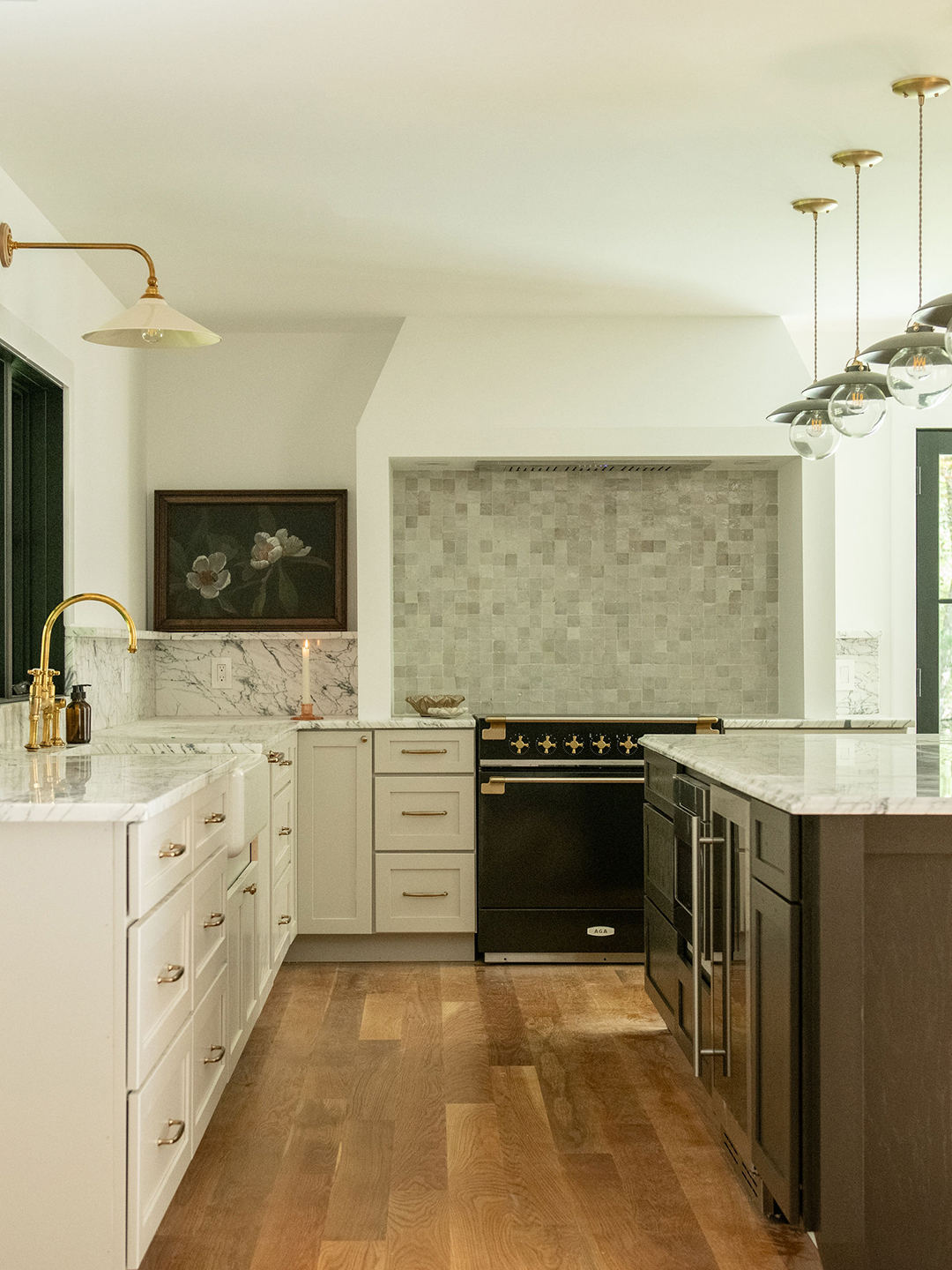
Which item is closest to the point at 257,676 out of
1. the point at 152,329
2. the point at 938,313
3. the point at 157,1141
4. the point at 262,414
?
the point at 262,414

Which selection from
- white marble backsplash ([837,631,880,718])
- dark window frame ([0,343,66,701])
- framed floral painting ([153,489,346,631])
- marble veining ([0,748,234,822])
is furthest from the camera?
white marble backsplash ([837,631,880,718])

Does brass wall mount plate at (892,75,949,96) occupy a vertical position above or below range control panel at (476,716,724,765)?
above

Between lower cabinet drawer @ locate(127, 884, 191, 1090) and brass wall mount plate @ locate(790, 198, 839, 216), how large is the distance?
274 centimetres

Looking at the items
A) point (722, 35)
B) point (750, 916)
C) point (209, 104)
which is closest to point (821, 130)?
point (722, 35)

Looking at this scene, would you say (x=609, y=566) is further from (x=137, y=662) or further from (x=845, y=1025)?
(x=845, y=1025)

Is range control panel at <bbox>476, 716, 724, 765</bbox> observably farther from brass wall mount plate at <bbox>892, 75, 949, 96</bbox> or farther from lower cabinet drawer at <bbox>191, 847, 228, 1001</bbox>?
brass wall mount plate at <bbox>892, 75, 949, 96</bbox>

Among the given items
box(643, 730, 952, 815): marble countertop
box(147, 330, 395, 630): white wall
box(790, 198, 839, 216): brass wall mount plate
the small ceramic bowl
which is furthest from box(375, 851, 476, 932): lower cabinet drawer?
box(790, 198, 839, 216): brass wall mount plate

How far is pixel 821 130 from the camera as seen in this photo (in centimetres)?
313

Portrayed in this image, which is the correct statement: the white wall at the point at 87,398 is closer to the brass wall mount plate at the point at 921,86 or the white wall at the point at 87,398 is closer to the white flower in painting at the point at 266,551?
the white flower in painting at the point at 266,551

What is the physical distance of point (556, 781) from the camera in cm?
454

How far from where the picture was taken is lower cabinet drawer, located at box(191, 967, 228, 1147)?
254cm

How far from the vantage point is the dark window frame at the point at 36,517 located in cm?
376

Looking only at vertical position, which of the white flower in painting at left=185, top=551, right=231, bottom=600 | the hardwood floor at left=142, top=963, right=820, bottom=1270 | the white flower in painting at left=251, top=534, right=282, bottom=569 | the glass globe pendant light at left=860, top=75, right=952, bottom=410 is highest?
the glass globe pendant light at left=860, top=75, right=952, bottom=410

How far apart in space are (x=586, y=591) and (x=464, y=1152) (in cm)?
282
